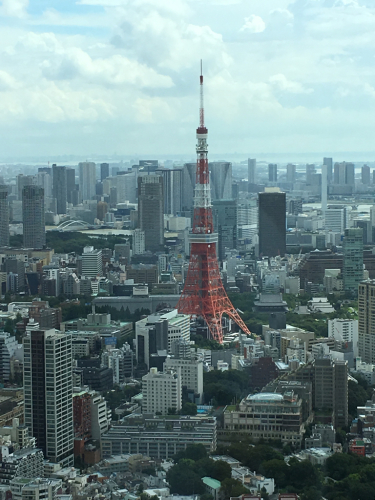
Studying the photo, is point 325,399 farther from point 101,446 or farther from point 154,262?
point 154,262

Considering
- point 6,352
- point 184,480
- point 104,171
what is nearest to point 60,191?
point 104,171

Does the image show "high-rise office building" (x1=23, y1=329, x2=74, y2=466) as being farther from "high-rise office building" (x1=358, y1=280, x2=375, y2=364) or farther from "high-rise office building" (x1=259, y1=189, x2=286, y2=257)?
"high-rise office building" (x1=259, y1=189, x2=286, y2=257)

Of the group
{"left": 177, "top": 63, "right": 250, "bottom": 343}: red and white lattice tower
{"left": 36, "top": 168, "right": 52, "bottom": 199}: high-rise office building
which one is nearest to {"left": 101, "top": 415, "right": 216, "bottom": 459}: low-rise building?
{"left": 177, "top": 63, "right": 250, "bottom": 343}: red and white lattice tower

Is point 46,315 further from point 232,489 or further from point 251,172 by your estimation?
point 251,172

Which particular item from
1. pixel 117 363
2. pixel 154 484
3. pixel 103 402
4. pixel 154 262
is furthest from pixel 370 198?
pixel 154 484

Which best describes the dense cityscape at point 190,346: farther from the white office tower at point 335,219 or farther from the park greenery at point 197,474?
the white office tower at point 335,219

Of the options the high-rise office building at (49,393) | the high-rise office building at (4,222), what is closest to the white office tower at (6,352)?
the high-rise office building at (49,393)
